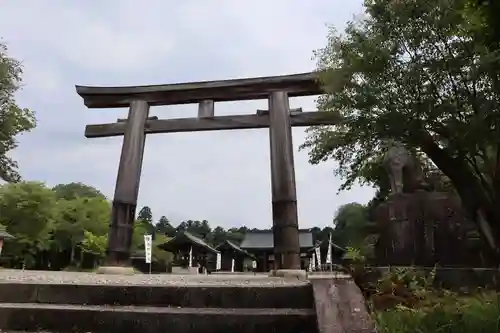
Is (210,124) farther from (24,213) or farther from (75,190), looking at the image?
(75,190)

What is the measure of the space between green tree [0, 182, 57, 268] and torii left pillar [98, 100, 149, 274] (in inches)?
804

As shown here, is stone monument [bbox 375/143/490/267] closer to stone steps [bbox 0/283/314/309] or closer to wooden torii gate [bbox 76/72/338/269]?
wooden torii gate [bbox 76/72/338/269]

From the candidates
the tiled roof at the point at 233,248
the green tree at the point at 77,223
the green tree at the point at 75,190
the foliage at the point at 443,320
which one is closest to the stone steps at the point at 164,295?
the foliage at the point at 443,320

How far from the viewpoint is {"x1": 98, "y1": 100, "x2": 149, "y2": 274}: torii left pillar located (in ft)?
35.6

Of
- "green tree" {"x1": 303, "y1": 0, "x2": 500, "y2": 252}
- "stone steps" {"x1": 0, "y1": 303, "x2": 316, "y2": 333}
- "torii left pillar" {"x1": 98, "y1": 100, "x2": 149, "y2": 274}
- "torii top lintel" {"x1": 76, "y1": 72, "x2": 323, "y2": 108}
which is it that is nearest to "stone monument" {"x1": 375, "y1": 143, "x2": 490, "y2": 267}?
"green tree" {"x1": 303, "y1": 0, "x2": 500, "y2": 252}

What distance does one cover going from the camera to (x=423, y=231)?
26.8 feet

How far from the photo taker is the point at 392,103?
7.70 metres

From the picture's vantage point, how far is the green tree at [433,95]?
719 cm

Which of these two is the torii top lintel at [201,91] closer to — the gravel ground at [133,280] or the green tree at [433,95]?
the green tree at [433,95]

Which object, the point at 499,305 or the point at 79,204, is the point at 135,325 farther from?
the point at 79,204

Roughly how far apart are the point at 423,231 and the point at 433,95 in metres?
2.52

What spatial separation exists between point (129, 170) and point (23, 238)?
2199cm

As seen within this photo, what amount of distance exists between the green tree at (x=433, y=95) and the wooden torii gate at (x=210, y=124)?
8.88 feet

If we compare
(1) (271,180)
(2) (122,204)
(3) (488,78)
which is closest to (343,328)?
(3) (488,78)
